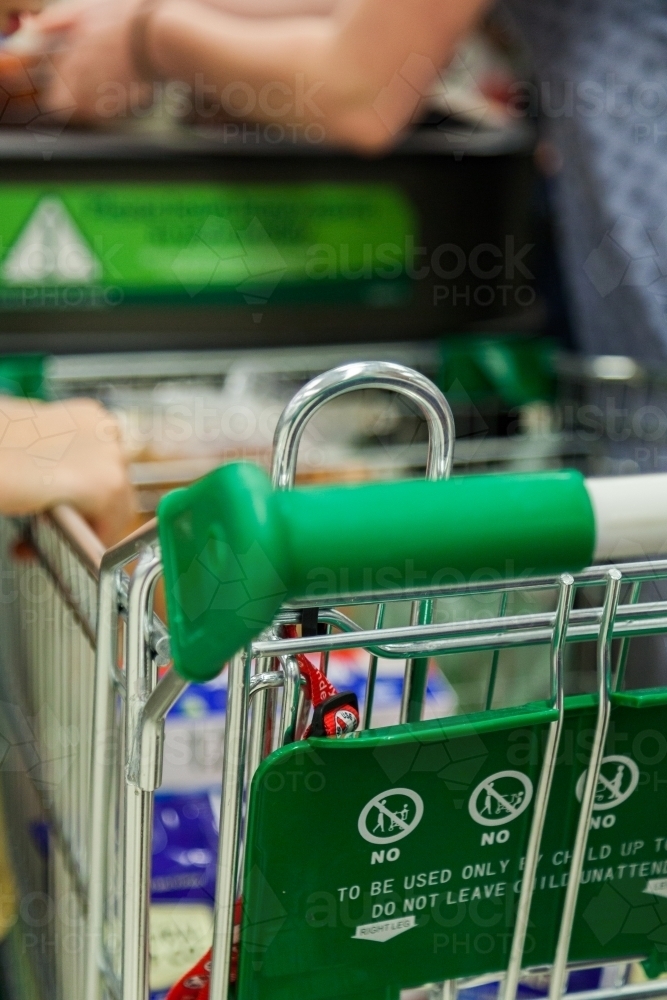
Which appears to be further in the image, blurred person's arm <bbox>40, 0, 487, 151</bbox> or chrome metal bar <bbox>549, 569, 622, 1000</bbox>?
blurred person's arm <bbox>40, 0, 487, 151</bbox>

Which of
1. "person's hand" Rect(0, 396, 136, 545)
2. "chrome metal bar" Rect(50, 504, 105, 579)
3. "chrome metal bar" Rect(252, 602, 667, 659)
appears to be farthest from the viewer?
"person's hand" Rect(0, 396, 136, 545)

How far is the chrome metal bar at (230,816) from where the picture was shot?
19.5 inches

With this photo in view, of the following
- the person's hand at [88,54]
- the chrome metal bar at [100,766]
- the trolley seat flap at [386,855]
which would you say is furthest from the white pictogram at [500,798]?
the person's hand at [88,54]

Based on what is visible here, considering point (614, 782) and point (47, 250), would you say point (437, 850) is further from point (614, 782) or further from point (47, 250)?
point (47, 250)

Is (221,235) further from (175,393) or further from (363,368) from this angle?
(363,368)

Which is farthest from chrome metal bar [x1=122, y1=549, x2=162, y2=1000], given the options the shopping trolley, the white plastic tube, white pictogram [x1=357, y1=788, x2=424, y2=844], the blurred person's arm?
the blurred person's arm

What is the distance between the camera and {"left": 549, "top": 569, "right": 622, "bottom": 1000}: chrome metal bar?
0.53 metres

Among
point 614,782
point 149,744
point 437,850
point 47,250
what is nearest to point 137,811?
point 149,744

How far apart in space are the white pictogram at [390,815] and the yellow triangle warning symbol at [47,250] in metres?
0.99

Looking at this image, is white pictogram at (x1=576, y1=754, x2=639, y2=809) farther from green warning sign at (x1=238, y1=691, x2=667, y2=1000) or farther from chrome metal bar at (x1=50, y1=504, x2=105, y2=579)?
chrome metal bar at (x1=50, y1=504, x2=105, y2=579)

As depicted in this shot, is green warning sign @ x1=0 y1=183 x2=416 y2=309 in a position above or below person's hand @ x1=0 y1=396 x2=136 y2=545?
above

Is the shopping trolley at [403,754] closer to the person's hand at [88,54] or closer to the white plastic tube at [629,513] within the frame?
the white plastic tube at [629,513]

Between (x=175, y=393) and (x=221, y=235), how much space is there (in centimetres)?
27

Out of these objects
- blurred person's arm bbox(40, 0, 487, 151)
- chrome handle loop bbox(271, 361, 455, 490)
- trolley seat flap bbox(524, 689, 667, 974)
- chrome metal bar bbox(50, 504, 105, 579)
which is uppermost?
blurred person's arm bbox(40, 0, 487, 151)
